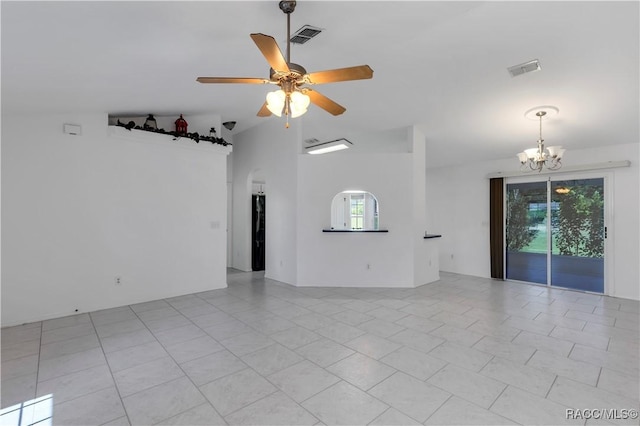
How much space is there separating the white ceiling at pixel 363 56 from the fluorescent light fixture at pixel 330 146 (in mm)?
1335

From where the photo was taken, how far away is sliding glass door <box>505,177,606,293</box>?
539cm

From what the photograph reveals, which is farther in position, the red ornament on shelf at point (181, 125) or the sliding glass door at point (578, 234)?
the sliding glass door at point (578, 234)

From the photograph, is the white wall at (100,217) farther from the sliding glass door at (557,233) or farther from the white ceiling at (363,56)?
the sliding glass door at (557,233)

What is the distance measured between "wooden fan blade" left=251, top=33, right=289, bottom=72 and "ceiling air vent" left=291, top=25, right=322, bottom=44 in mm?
792

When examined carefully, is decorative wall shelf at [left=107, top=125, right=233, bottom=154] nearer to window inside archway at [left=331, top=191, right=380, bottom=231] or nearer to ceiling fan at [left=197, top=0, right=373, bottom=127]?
ceiling fan at [left=197, top=0, right=373, bottom=127]

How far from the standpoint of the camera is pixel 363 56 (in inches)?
127

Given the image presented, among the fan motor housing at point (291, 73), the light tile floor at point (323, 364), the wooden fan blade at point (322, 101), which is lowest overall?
the light tile floor at point (323, 364)

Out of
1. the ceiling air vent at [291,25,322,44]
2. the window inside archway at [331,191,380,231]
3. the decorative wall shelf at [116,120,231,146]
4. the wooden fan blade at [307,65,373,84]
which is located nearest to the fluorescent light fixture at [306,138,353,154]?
the decorative wall shelf at [116,120,231,146]

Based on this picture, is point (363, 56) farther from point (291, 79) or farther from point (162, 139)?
point (162, 139)

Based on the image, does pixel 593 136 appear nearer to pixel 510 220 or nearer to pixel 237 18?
pixel 510 220

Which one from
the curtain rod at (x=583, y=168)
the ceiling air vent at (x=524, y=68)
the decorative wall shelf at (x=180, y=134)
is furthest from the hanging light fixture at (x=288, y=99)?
the curtain rod at (x=583, y=168)

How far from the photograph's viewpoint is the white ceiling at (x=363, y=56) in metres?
2.26

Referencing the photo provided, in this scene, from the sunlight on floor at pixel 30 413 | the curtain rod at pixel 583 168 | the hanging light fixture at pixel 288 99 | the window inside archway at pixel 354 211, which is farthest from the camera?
the window inside archway at pixel 354 211

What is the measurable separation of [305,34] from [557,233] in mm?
5997
